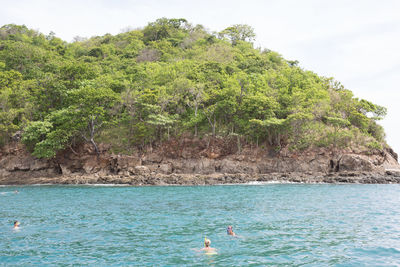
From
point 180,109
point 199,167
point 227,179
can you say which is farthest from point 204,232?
point 180,109

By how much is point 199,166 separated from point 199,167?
164 millimetres

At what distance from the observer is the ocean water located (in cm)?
1237

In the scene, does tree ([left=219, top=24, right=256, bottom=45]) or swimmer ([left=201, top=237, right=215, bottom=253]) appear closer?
swimmer ([left=201, top=237, right=215, bottom=253])

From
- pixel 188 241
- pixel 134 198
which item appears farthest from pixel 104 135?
pixel 188 241

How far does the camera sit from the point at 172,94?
183 feet

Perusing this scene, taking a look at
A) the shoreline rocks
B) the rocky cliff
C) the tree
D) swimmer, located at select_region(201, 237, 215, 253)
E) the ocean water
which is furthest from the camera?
the tree

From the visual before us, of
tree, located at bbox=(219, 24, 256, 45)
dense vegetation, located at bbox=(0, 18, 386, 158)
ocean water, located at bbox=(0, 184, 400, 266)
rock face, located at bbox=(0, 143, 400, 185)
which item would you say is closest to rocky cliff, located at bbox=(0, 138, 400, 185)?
rock face, located at bbox=(0, 143, 400, 185)

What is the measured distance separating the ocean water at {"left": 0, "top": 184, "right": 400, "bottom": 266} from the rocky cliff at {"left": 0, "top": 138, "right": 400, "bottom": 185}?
56.9 ft

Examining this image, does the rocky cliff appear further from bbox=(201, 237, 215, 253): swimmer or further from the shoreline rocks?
bbox=(201, 237, 215, 253): swimmer

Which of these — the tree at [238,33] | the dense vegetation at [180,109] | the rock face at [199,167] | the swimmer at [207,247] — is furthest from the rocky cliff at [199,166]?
the tree at [238,33]

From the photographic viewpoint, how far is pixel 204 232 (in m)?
16.6

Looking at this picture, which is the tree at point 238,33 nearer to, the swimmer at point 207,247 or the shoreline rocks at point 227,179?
the shoreline rocks at point 227,179

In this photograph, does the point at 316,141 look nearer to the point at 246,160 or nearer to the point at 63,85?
the point at 246,160

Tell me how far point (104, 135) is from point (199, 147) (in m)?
17.6
